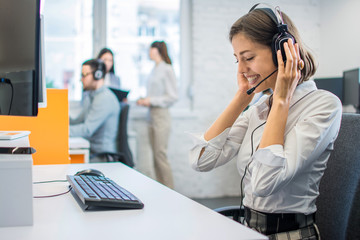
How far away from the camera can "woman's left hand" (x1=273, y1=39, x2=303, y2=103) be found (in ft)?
3.60

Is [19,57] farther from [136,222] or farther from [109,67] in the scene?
[109,67]

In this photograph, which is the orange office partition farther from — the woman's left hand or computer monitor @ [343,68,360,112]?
computer monitor @ [343,68,360,112]

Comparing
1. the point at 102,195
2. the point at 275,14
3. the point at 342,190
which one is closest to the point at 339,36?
the point at 275,14

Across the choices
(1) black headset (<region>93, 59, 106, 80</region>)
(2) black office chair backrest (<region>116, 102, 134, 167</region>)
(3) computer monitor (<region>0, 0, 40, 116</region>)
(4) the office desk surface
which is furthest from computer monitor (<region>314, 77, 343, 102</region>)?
(3) computer monitor (<region>0, 0, 40, 116</region>)

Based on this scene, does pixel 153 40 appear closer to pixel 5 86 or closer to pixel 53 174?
pixel 53 174

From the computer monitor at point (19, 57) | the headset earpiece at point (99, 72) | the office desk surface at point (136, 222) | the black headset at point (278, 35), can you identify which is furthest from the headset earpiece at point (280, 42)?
the headset earpiece at point (99, 72)

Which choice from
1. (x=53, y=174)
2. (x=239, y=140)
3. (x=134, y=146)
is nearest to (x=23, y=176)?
(x=53, y=174)

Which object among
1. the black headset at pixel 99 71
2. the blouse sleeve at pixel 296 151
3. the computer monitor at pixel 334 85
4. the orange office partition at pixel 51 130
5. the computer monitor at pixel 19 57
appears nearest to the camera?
the computer monitor at pixel 19 57

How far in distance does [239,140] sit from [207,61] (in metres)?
2.91

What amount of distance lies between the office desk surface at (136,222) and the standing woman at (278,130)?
9.9 inches

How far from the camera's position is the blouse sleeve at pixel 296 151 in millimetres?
1025

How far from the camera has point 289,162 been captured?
1.02 m

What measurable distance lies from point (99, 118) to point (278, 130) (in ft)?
7.13

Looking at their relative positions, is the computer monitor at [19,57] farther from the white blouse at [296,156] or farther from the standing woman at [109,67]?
the standing woman at [109,67]
